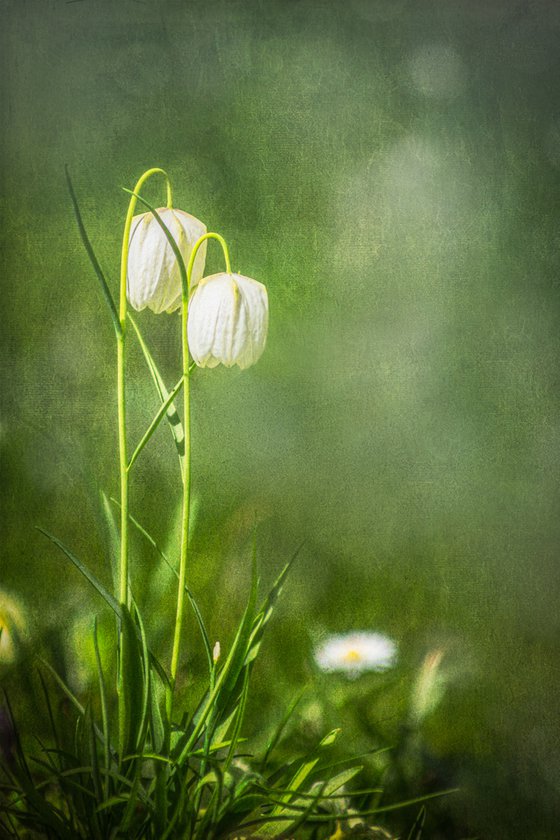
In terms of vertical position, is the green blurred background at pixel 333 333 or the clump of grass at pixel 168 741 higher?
the green blurred background at pixel 333 333

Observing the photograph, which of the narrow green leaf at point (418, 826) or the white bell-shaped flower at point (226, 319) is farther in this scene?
the narrow green leaf at point (418, 826)

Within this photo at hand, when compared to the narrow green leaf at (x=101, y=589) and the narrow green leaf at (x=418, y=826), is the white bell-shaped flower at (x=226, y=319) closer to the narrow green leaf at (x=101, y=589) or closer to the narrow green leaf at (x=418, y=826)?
the narrow green leaf at (x=101, y=589)

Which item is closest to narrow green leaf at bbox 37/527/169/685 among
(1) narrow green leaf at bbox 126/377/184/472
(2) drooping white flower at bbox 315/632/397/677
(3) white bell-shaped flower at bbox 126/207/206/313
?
(1) narrow green leaf at bbox 126/377/184/472

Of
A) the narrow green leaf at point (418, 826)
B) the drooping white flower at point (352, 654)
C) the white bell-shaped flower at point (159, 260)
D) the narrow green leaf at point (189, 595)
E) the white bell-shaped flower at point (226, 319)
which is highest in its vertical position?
the white bell-shaped flower at point (159, 260)

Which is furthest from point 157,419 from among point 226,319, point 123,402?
point 226,319

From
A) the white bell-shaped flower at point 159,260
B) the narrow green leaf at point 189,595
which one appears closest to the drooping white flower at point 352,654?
the narrow green leaf at point 189,595

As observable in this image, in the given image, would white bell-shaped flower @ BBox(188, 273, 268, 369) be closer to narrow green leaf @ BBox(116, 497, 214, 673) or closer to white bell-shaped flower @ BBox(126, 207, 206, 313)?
white bell-shaped flower @ BBox(126, 207, 206, 313)

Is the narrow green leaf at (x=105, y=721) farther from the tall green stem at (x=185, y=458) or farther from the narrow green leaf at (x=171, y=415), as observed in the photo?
the narrow green leaf at (x=171, y=415)

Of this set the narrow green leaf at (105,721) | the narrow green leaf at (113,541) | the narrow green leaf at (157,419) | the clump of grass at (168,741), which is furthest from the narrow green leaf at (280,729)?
the narrow green leaf at (157,419)
